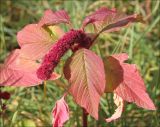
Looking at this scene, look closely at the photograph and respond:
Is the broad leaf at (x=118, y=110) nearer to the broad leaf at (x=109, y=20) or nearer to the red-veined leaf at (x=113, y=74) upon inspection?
the red-veined leaf at (x=113, y=74)

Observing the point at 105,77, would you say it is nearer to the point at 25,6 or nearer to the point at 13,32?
the point at 13,32

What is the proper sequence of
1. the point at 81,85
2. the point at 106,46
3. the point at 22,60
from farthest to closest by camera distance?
the point at 106,46, the point at 22,60, the point at 81,85

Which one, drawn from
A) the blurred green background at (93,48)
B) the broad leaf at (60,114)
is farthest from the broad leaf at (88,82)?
the blurred green background at (93,48)

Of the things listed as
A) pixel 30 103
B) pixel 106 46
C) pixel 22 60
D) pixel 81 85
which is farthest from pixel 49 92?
pixel 81 85

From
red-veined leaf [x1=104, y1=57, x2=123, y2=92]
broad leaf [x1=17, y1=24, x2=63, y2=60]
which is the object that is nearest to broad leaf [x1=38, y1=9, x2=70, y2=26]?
broad leaf [x1=17, y1=24, x2=63, y2=60]

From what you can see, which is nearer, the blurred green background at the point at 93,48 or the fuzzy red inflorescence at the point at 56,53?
the fuzzy red inflorescence at the point at 56,53

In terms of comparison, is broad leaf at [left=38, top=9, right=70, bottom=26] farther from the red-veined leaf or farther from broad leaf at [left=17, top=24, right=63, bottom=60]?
the red-veined leaf
